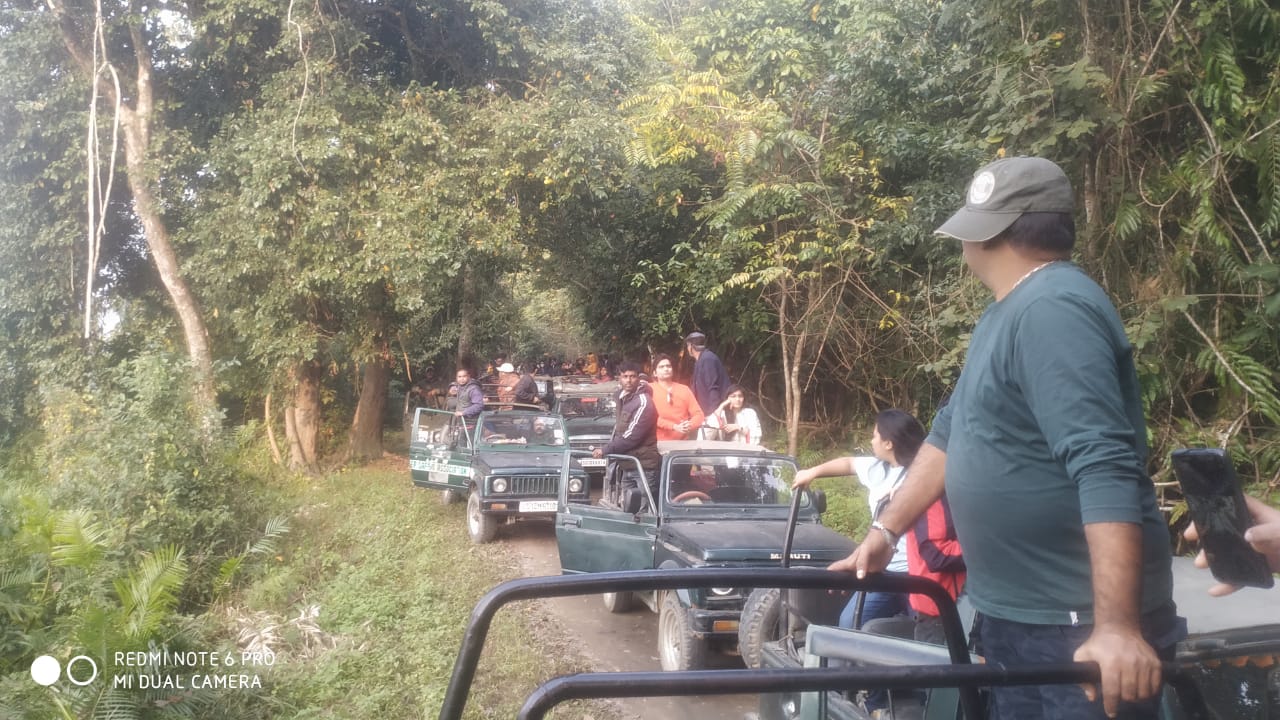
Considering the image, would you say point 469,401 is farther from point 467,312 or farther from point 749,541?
point 749,541

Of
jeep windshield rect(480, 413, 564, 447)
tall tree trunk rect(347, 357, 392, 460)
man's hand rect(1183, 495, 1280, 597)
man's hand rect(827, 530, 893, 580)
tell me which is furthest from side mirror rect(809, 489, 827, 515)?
tall tree trunk rect(347, 357, 392, 460)

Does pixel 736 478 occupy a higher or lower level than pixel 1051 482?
lower

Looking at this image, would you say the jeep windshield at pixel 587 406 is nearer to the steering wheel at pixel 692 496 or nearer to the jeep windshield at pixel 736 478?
the jeep windshield at pixel 736 478

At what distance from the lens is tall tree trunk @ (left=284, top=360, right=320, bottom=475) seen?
17266mm

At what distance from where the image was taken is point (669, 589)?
75.5 inches

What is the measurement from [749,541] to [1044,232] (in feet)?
14.2

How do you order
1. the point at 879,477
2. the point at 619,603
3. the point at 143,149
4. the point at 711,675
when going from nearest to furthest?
the point at 711,675, the point at 879,477, the point at 619,603, the point at 143,149

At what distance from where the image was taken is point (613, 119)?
48.4ft

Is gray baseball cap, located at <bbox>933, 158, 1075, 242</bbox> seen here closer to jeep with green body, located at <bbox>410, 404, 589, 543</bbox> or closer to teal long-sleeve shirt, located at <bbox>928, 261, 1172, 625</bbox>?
teal long-sleeve shirt, located at <bbox>928, 261, 1172, 625</bbox>

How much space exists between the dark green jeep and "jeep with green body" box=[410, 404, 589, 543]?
125 centimetres

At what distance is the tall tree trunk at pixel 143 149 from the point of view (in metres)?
13.8

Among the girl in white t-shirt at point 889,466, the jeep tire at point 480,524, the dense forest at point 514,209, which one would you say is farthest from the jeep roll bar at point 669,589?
the jeep tire at point 480,524

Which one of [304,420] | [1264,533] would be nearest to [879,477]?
[1264,533]

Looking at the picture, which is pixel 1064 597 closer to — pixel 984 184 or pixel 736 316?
pixel 984 184
